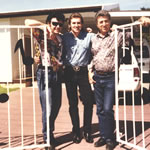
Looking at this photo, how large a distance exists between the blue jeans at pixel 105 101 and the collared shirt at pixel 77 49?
1.15 ft

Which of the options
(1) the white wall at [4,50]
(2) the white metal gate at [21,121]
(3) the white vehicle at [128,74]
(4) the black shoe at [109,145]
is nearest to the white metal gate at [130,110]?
(3) the white vehicle at [128,74]

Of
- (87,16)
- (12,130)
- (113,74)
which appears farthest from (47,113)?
(87,16)

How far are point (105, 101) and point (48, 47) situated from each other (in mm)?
1241

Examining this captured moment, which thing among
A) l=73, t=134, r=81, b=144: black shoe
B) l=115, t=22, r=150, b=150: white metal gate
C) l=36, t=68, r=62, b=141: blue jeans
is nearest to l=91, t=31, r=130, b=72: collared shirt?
l=115, t=22, r=150, b=150: white metal gate

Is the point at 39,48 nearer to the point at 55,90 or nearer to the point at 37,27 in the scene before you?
the point at 37,27

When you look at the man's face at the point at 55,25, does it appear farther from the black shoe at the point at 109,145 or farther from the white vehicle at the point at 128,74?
the white vehicle at the point at 128,74

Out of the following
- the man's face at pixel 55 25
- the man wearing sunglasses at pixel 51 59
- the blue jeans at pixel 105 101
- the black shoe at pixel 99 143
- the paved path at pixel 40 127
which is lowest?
the paved path at pixel 40 127

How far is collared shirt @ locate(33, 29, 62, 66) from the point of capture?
4293mm

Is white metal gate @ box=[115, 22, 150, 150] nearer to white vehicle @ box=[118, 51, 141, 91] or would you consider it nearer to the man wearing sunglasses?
white vehicle @ box=[118, 51, 141, 91]

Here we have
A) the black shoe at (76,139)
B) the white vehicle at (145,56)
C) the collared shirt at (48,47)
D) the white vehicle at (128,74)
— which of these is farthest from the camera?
the white vehicle at (145,56)

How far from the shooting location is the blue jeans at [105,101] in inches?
176

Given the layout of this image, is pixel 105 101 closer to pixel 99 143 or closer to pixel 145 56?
pixel 99 143

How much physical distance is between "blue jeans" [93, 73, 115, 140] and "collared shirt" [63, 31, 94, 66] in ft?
1.15

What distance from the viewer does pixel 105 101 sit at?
14.8ft
